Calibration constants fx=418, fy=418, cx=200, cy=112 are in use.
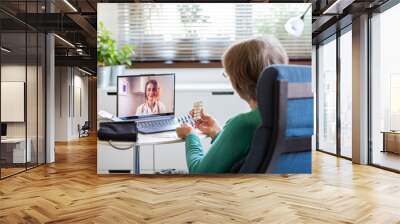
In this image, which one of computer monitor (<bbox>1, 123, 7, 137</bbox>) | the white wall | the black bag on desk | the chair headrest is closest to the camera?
the chair headrest

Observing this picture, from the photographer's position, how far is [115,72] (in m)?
4.24

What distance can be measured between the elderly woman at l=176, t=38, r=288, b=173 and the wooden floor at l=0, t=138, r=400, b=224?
50 cm

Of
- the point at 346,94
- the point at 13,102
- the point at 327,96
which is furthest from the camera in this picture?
the point at 327,96

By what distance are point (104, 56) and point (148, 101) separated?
0.65 m

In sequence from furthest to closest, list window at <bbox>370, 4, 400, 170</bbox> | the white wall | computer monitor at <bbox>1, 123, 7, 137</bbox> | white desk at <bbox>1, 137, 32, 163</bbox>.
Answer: the white wall → window at <bbox>370, 4, 400, 170</bbox> → white desk at <bbox>1, 137, 32, 163</bbox> → computer monitor at <bbox>1, 123, 7, 137</bbox>

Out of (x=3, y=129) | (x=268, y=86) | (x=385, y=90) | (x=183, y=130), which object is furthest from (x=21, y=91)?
(x=385, y=90)

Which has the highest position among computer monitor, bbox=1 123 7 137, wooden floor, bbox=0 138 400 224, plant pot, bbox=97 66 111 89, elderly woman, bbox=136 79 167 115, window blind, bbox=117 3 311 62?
window blind, bbox=117 3 311 62

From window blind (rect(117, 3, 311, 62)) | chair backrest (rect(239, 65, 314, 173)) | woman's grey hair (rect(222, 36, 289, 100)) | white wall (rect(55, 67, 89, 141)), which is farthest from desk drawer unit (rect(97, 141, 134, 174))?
white wall (rect(55, 67, 89, 141))

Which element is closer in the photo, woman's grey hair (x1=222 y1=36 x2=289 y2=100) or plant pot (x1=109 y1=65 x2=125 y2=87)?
woman's grey hair (x1=222 y1=36 x2=289 y2=100)

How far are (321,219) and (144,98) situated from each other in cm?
204

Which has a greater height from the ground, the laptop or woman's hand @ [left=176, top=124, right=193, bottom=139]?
the laptop

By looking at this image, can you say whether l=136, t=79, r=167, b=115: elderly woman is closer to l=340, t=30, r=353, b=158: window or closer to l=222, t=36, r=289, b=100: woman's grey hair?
l=222, t=36, r=289, b=100: woman's grey hair

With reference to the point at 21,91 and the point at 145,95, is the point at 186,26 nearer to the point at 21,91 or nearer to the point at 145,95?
the point at 145,95

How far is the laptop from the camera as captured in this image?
13.9 ft
